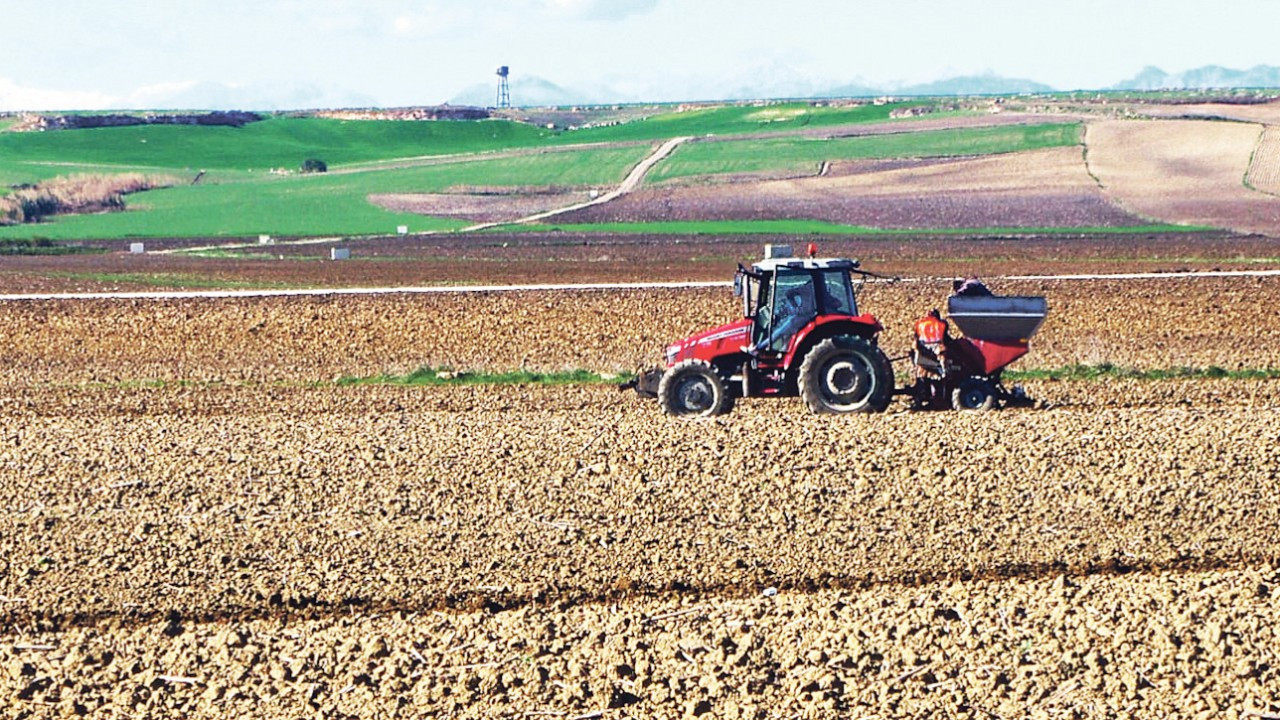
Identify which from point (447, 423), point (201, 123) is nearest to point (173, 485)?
point (447, 423)

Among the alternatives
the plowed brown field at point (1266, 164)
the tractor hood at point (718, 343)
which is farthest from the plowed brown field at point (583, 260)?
the tractor hood at point (718, 343)

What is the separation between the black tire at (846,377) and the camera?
16.7 m

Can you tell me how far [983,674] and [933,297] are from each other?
71.6 ft

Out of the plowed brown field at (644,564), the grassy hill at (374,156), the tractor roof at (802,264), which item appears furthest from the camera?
the grassy hill at (374,156)

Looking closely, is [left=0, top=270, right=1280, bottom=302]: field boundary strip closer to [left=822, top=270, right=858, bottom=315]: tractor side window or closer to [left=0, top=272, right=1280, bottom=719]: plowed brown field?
[left=0, top=272, right=1280, bottom=719]: plowed brown field

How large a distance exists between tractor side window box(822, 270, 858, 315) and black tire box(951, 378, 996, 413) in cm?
154

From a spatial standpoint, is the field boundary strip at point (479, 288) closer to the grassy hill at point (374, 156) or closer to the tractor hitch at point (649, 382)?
the tractor hitch at point (649, 382)

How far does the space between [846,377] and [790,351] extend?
0.71 m

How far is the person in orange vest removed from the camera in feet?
56.3

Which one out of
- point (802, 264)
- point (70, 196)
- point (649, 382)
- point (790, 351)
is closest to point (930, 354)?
point (790, 351)

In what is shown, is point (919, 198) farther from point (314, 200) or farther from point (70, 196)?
point (70, 196)

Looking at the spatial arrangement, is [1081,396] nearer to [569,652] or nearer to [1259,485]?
[1259,485]

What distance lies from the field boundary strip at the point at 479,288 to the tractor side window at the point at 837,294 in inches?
643

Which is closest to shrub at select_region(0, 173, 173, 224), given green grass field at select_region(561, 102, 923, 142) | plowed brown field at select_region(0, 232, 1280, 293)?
plowed brown field at select_region(0, 232, 1280, 293)
